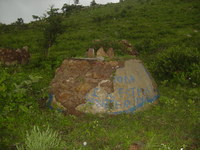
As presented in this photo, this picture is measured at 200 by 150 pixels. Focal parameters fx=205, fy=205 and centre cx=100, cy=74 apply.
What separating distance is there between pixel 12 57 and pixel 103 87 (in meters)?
7.75

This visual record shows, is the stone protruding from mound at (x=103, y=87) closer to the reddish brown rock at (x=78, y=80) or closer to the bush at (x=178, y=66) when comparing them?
the reddish brown rock at (x=78, y=80)

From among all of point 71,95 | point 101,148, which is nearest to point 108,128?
point 101,148

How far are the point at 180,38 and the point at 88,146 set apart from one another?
12.4 metres

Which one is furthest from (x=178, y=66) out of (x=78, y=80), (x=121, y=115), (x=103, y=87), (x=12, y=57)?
(x=12, y=57)

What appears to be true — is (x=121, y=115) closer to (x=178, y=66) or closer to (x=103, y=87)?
(x=103, y=87)

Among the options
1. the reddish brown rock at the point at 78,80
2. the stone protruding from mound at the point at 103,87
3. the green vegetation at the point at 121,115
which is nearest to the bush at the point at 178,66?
the green vegetation at the point at 121,115

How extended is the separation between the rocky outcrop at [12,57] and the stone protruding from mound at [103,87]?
5.99 m

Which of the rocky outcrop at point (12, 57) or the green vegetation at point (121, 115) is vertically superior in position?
the rocky outcrop at point (12, 57)

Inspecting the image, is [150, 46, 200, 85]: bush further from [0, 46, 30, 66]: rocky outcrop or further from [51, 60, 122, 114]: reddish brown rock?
[0, 46, 30, 66]: rocky outcrop

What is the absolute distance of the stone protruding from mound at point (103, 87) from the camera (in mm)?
5578

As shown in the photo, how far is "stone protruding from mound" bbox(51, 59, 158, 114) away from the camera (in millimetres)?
5578

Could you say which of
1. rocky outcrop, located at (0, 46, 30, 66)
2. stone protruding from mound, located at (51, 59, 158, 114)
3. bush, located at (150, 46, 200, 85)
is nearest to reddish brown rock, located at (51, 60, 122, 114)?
stone protruding from mound, located at (51, 59, 158, 114)

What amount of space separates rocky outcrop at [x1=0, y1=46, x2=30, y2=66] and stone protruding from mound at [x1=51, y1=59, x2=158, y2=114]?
5989 millimetres

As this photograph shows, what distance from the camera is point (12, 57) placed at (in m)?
11.5
